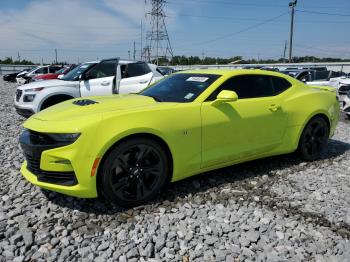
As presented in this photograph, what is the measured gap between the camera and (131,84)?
835 cm

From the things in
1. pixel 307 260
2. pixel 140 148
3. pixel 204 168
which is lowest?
pixel 307 260

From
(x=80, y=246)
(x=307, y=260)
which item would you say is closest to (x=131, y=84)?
(x=80, y=246)

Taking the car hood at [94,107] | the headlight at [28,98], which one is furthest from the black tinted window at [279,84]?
the headlight at [28,98]

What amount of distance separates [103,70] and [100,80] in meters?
0.34

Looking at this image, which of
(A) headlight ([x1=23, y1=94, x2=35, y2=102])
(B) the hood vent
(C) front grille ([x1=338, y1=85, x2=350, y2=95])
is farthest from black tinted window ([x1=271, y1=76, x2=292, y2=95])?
(C) front grille ([x1=338, y1=85, x2=350, y2=95])

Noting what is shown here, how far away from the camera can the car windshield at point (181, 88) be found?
13.2ft

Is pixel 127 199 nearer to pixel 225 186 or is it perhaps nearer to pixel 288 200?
pixel 225 186

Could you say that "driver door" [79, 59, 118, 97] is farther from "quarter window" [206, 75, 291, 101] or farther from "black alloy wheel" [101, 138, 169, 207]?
"black alloy wheel" [101, 138, 169, 207]

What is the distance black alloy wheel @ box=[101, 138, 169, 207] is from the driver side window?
5.18m

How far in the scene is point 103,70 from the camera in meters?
8.30

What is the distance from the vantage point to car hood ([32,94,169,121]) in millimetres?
3445

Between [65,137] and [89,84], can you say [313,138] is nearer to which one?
[65,137]

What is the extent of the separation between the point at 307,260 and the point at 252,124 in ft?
6.16

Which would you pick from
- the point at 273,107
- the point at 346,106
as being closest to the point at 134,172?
the point at 273,107
